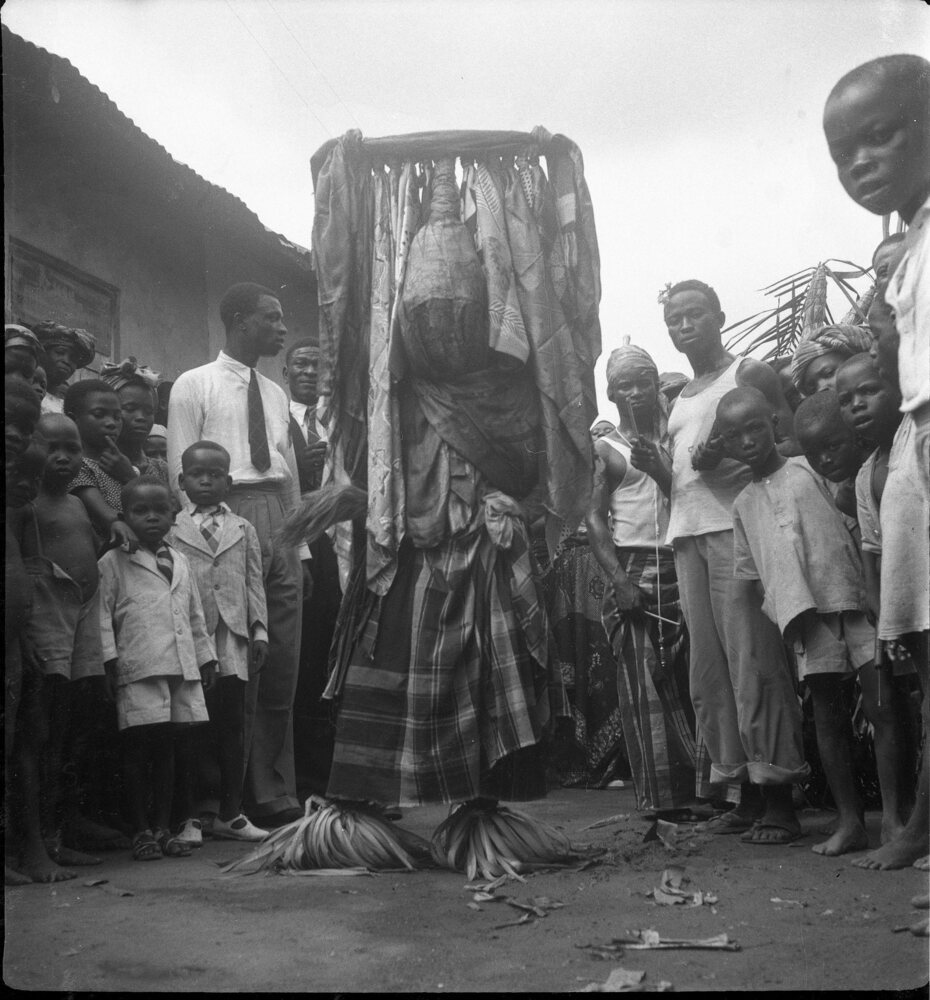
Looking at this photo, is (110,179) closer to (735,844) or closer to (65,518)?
(65,518)

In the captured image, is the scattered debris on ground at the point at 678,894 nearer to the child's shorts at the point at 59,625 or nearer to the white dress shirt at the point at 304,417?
the child's shorts at the point at 59,625

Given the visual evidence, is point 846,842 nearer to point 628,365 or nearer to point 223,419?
point 628,365

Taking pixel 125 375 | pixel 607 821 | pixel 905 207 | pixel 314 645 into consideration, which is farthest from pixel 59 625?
pixel 905 207

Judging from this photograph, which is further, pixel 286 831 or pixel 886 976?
pixel 286 831

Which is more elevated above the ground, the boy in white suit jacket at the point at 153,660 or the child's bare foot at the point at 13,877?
the boy in white suit jacket at the point at 153,660

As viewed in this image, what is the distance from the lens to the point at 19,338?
11.2 feet

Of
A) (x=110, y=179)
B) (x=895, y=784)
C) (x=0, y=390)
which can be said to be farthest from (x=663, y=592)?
(x=110, y=179)

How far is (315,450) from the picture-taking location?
15.2 ft

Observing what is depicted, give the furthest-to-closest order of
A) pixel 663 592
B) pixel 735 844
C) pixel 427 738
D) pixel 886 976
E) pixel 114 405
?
pixel 663 592 → pixel 114 405 → pixel 735 844 → pixel 427 738 → pixel 886 976

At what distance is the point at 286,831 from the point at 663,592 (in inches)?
67.9

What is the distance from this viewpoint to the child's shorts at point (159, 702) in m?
3.52

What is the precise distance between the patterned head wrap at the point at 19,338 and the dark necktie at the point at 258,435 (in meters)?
0.84

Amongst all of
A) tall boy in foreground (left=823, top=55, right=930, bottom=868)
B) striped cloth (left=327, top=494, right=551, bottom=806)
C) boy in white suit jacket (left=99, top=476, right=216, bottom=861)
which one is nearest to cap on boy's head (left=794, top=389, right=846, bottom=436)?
tall boy in foreground (left=823, top=55, right=930, bottom=868)

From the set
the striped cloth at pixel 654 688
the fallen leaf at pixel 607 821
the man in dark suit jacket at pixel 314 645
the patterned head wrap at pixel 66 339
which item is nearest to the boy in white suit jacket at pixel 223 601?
the patterned head wrap at pixel 66 339
